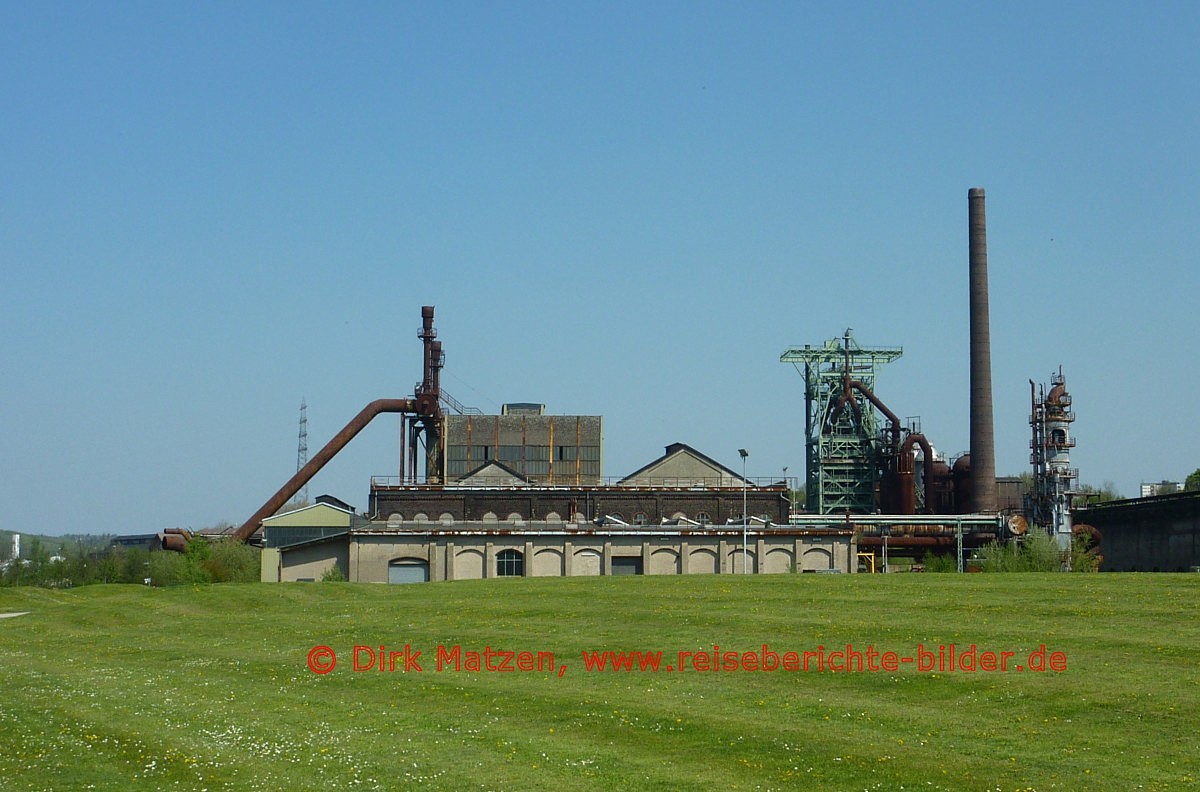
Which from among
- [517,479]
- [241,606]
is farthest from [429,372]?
[241,606]

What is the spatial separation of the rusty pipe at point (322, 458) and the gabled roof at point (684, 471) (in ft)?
62.0

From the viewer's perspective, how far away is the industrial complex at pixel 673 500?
74.9 meters

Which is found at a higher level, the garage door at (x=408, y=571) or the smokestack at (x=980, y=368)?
the smokestack at (x=980, y=368)

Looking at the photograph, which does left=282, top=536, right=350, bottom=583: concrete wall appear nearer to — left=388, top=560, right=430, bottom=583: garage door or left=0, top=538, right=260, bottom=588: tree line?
left=388, top=560, right=430, bottom=583: garage door

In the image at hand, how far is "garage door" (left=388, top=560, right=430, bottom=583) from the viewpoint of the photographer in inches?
2881

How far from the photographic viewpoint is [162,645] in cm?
3788

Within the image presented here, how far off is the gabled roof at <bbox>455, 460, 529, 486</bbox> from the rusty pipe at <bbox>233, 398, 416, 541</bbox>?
6.78 metres

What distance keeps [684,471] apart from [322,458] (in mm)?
28399

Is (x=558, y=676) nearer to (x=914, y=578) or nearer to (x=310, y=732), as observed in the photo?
(x=310, y=732)

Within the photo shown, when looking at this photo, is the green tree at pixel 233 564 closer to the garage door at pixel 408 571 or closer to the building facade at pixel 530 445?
the garage door at pixel 408 571

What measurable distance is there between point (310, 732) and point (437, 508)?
6642 centimetres

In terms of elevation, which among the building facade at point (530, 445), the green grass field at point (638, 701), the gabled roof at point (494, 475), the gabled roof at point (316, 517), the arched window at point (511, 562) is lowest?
the green grass field at point (638, 701)

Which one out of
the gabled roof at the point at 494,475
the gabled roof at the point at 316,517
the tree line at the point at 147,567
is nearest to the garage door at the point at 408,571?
the tree line at the point at 147,567

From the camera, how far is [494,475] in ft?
335
